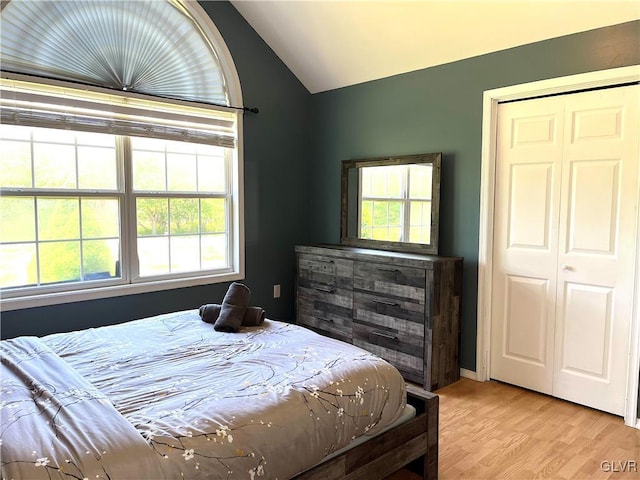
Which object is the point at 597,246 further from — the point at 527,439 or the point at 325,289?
the point at 325,289

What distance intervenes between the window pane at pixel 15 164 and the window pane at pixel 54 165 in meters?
0.05

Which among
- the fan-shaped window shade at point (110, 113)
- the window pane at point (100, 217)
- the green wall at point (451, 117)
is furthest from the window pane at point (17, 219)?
the green wall at point (451, 117)

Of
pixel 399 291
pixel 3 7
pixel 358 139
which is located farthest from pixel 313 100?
pixel 3 7

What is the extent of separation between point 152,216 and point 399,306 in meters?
2.02

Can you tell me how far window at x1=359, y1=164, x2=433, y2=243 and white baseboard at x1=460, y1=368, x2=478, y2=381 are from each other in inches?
39.8

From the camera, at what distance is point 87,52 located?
321 centimetres

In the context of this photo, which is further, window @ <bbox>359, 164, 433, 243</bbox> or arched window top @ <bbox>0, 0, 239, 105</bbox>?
window @ <bbox>359, 164, 433, 243</bbox>

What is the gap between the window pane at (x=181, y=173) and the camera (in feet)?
12.2

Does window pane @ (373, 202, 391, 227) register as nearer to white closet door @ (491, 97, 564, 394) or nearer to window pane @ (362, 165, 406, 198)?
window pane @ (362, 165, 406, 198)

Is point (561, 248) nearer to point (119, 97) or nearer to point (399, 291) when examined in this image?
point (399, 291)

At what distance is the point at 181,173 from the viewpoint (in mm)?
3768

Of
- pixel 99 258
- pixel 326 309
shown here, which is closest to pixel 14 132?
pixel 99 258

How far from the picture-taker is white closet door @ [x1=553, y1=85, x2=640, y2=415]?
2715mm

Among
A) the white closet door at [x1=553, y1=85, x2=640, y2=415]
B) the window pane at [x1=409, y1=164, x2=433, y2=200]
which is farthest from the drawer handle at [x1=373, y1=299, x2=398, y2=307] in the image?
the white closet door at [x1=553, y1=85, x2=640, y2=415]
